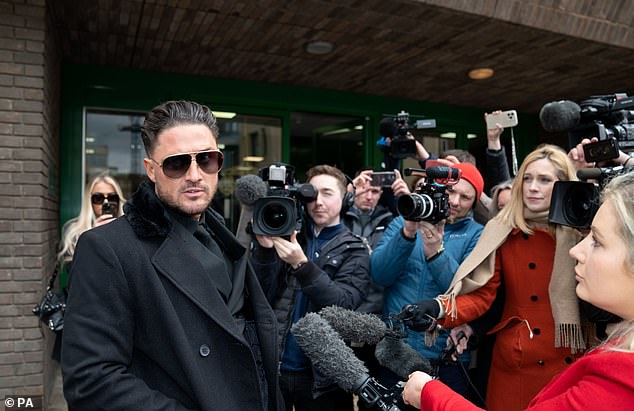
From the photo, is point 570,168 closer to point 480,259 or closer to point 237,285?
point 480,259

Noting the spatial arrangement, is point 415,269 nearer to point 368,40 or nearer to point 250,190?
point 250,190

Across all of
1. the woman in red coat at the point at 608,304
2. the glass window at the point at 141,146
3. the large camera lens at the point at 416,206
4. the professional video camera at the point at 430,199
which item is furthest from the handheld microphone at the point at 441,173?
the glass window at the point at 141,146

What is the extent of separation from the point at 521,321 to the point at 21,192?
3.68m

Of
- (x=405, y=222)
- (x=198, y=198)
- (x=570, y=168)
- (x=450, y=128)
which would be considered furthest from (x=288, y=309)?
(x=450, y=128)

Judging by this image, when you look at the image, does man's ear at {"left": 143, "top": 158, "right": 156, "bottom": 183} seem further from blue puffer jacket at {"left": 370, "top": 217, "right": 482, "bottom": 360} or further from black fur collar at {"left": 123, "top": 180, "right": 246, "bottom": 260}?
blue puffer jacket at {"left": 370, "top": 217, "right": 482, "bottom": 360}

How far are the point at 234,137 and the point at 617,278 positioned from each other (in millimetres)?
6217

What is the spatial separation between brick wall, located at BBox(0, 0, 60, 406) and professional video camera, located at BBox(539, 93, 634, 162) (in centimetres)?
370

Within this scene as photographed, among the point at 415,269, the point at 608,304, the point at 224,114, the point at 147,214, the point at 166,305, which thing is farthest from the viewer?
the point at 224,114

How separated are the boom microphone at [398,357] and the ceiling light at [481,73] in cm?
507

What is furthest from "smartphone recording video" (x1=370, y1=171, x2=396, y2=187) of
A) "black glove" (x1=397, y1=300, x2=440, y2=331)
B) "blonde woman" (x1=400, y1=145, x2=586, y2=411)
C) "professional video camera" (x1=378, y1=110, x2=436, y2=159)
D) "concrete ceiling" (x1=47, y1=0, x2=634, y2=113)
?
"concrete ceiling" (x1=47, y1=0, x2=634, y2=113)

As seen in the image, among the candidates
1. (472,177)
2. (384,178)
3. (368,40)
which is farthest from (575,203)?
(368,40)

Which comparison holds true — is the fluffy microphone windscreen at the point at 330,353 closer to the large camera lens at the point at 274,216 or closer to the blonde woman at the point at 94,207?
the large camera lens at the point at 274,216

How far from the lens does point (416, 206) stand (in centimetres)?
222

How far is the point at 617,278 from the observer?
1.21m
